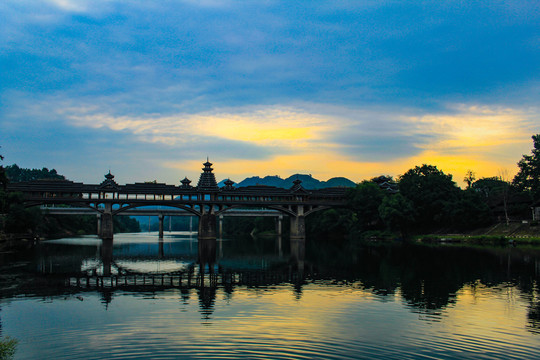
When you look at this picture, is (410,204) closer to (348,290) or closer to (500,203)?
(500,203)

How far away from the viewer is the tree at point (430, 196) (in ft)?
284

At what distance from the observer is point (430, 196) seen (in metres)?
87.3

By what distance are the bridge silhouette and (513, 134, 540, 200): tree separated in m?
35.5

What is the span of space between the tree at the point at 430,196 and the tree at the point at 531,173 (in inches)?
445

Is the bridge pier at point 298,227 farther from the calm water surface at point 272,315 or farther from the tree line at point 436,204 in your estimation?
the calm water surface at point 272,315

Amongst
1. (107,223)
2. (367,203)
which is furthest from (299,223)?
(107,223)

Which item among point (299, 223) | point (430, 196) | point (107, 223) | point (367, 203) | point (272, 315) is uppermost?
point (430, 196)

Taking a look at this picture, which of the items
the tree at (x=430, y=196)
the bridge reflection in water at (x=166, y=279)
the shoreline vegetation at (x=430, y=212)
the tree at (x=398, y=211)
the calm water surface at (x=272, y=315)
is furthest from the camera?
the tree at (x=430, y=196)

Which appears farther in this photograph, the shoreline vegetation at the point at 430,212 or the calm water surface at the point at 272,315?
the shoreline vegetation at the point at 430,212

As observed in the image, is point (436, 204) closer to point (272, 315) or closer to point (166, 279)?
point (166, 279)

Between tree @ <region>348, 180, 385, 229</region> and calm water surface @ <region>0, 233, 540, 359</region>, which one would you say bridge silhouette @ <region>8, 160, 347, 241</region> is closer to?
tree @ <region>348, 180, 385, 229</region>

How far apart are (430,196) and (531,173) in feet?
58.5

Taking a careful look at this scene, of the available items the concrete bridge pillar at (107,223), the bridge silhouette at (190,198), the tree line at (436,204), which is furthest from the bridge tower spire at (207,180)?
the tree line at (436,204)

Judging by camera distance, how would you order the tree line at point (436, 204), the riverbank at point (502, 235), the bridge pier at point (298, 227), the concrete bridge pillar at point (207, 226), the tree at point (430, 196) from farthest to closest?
the bridge pier at point (298, 227)
the concrete bridge pillar at point (207, 226)
the tree at point (430, 196)
the tree line at point (436, 204)
the riverbank at point (502, 235)
